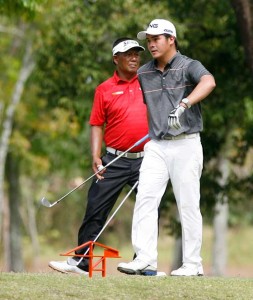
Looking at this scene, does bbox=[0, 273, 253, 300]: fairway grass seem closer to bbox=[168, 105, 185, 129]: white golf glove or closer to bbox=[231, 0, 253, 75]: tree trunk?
bbox=[168, 105, 185, 129]: white golf glove

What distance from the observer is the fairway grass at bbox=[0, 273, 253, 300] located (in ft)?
31.5

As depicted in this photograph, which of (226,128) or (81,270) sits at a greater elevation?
(226,128)

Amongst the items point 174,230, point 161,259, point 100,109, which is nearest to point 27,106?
point 174,230

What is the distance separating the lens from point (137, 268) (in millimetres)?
10805

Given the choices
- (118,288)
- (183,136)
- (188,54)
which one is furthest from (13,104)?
(118,288)

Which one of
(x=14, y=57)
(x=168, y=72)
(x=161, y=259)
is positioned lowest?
(x=161, y=259)

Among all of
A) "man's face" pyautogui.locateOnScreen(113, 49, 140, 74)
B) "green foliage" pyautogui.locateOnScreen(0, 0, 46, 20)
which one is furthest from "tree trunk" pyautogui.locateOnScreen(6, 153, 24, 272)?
"man's face" pyautogui.locateOnScreen(113, 49, 140, 74)

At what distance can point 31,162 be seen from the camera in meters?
37.0

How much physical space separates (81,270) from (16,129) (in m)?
25.8

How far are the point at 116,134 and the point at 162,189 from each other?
1.04 m

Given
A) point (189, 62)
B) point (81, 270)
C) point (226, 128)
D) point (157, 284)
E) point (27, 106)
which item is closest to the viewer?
point (157, 284)

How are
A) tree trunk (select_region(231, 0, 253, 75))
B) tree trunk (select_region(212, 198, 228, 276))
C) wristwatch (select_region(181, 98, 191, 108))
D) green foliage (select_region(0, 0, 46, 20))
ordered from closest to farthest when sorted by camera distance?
wristwatch (select_region(181, 98, 191, 108)) < green foliage (select_region(0, 0, 46, 20)) < tree trunk (select_region(231, 0, 253, 75)) < tree trunk (select_region(212, 198, 228, 276))

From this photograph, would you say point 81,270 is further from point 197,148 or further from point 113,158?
point 197,148

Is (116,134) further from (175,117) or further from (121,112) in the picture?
(175,117)
